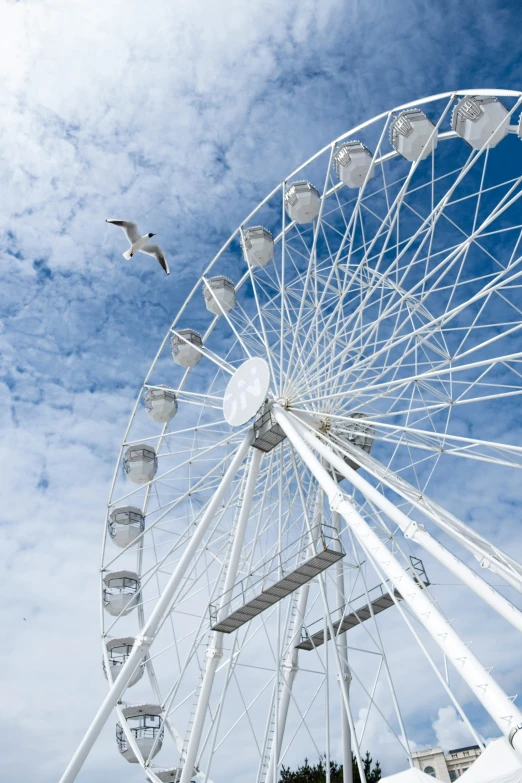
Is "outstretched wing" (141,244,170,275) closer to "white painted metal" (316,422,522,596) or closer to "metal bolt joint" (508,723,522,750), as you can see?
"white painted metal" (316,422,522,596)

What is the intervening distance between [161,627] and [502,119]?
44.8ft

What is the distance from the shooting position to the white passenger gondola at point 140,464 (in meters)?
22.7

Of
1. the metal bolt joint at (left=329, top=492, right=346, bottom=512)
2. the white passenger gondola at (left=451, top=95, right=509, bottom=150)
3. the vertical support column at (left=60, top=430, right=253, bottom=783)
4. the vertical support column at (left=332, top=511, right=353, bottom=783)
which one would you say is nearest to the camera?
the metal bolt joint at (left=329, top=492, right=346, bottom=512)

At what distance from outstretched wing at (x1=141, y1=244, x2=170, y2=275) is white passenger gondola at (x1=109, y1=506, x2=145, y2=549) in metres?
7.64

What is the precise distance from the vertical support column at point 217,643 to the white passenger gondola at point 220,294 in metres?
5.12

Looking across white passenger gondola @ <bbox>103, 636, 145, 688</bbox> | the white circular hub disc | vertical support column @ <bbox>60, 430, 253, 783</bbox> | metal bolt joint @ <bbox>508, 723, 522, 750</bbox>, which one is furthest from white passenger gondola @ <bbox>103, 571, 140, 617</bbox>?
metal bolt joint @ <bbox>508, 723, 522, 750</bbox>

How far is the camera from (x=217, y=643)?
1791 centimetres

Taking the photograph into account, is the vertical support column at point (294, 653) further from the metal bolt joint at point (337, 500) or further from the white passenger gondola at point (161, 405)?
the white passenger gondola at point (161, 405)

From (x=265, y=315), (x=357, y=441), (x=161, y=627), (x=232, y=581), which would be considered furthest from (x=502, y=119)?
(x=161, y=627)

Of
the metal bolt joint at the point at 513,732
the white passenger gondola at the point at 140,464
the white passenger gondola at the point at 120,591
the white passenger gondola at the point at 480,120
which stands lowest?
the metal bolt joint at the point at 513,732

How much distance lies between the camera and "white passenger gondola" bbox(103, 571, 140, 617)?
2141 centimetres

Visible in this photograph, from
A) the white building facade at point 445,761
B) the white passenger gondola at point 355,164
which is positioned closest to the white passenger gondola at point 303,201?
the white passenger gondola at point 355,164

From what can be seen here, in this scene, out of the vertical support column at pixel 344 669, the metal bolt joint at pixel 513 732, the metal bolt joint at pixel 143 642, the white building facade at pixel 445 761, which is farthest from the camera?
the white building facade at pixel 445 761

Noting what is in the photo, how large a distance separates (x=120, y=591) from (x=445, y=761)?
Answer: 6022 cm
